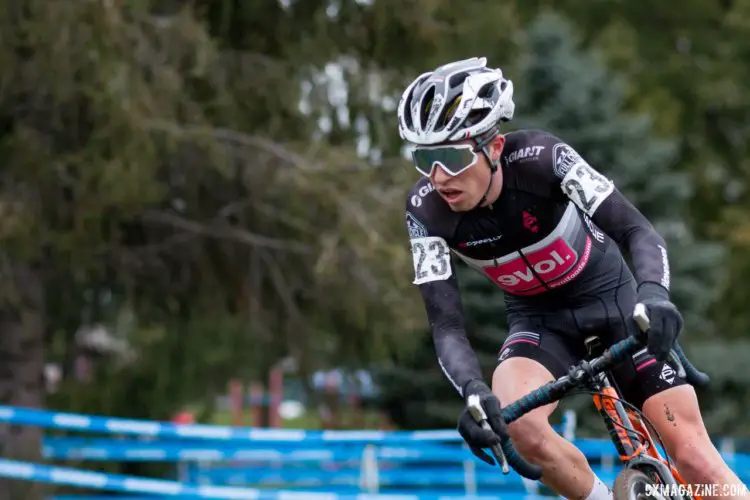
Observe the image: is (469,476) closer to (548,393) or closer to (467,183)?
(467,183)

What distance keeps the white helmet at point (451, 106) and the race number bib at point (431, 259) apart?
1.62 feet

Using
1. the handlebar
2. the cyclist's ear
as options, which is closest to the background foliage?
the cyclist's ear

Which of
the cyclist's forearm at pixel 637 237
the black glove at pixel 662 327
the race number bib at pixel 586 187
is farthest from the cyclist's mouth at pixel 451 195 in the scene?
the black glove at pixel 662 327

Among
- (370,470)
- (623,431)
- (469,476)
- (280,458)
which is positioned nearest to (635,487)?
(623,431)

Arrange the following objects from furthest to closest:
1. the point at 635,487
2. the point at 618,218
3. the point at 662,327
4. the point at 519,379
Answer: the point at 519,379
the point at 618,218
the point at 635,487
the point at 662,327

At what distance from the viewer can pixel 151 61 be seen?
38.1 ft

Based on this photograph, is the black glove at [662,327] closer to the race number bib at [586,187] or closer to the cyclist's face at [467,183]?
the race number bib at [586,187]

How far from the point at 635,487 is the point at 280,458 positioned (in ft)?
37.0

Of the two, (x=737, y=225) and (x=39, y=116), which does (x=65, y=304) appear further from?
(x=737, y=225)

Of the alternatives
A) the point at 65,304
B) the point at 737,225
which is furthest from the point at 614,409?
the point at 737,225

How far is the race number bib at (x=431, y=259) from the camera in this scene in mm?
5297

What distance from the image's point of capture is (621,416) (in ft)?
17.1

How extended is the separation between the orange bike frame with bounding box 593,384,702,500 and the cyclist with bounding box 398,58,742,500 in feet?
0.30

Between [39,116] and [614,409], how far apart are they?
26.4 ft
